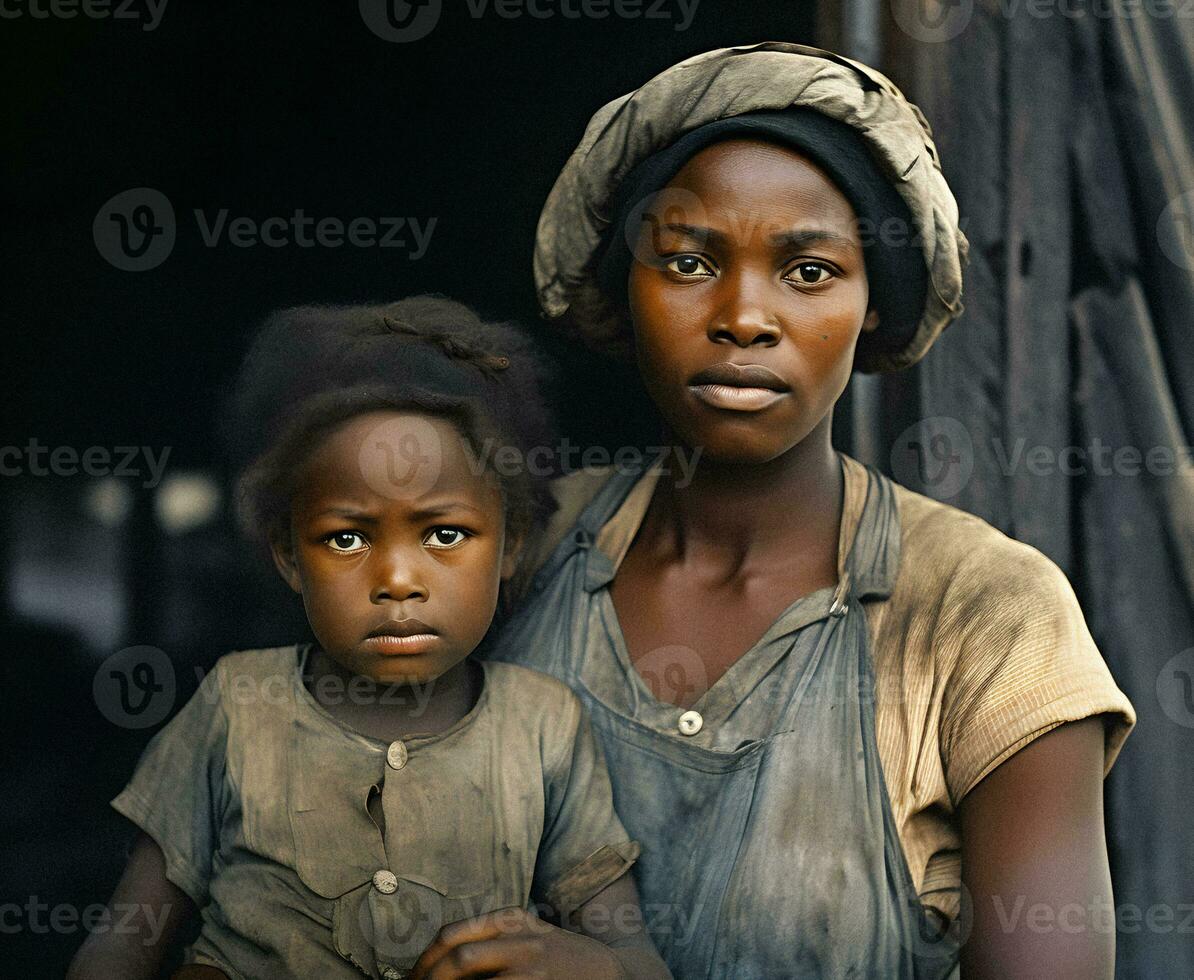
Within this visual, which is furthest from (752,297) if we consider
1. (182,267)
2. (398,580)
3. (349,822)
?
(182,267)

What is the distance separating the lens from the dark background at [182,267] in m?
3.56

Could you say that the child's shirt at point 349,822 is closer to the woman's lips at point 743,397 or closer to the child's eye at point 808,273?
the woman's lips at point 743,397

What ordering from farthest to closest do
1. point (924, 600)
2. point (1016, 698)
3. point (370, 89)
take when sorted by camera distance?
point (370, 89), point (924, 600), point (1016, 698)

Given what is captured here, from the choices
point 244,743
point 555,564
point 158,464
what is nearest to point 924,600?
point 555,564

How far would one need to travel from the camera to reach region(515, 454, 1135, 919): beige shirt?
1875mm

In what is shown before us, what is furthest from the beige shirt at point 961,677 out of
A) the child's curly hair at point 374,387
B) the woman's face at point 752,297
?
the child's curly hair at point 374,387

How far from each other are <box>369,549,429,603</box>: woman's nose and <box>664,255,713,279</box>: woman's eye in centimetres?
54

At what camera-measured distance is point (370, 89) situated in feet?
12.2

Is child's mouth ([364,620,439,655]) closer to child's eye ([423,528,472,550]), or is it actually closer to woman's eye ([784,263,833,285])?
child's eye ([423,528,472,550])

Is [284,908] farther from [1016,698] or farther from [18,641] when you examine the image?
[18,641]

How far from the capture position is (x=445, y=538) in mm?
1909

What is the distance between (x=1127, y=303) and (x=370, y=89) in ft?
6.44

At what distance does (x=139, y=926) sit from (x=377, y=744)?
39 centimetres

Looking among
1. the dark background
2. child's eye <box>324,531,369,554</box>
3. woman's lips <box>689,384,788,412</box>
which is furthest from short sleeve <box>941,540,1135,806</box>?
the dark background
